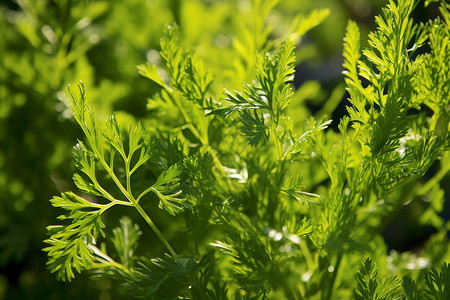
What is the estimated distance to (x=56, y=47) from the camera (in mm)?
673

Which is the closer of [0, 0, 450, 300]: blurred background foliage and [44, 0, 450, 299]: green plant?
[44, 0, 450, 299]: green plant

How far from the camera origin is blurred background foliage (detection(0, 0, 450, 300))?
64 centimetres

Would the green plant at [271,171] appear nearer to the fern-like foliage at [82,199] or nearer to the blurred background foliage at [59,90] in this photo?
the fern-like foliage at [82,199]

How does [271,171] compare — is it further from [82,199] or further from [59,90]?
[59,90]

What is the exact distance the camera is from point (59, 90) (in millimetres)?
649

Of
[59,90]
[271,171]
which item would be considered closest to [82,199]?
[271,171]

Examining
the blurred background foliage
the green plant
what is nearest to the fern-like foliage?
the green plant

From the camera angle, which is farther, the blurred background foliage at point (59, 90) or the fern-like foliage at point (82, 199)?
the blurred background foliage at point (59, 90)

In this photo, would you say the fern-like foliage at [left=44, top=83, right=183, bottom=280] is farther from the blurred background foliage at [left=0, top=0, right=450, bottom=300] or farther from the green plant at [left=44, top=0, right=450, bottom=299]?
the blurred background foliage at [left=0, top=0, right=450, bottom=300]

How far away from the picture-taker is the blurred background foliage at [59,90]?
636 mm

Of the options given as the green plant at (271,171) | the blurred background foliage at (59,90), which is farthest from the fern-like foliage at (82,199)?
the blurred background foliage at (59,90)

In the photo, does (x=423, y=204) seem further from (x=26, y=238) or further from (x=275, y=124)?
(x=26, y=238)

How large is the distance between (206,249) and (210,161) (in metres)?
0.11


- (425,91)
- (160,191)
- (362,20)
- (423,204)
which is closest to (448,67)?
(425,91)
